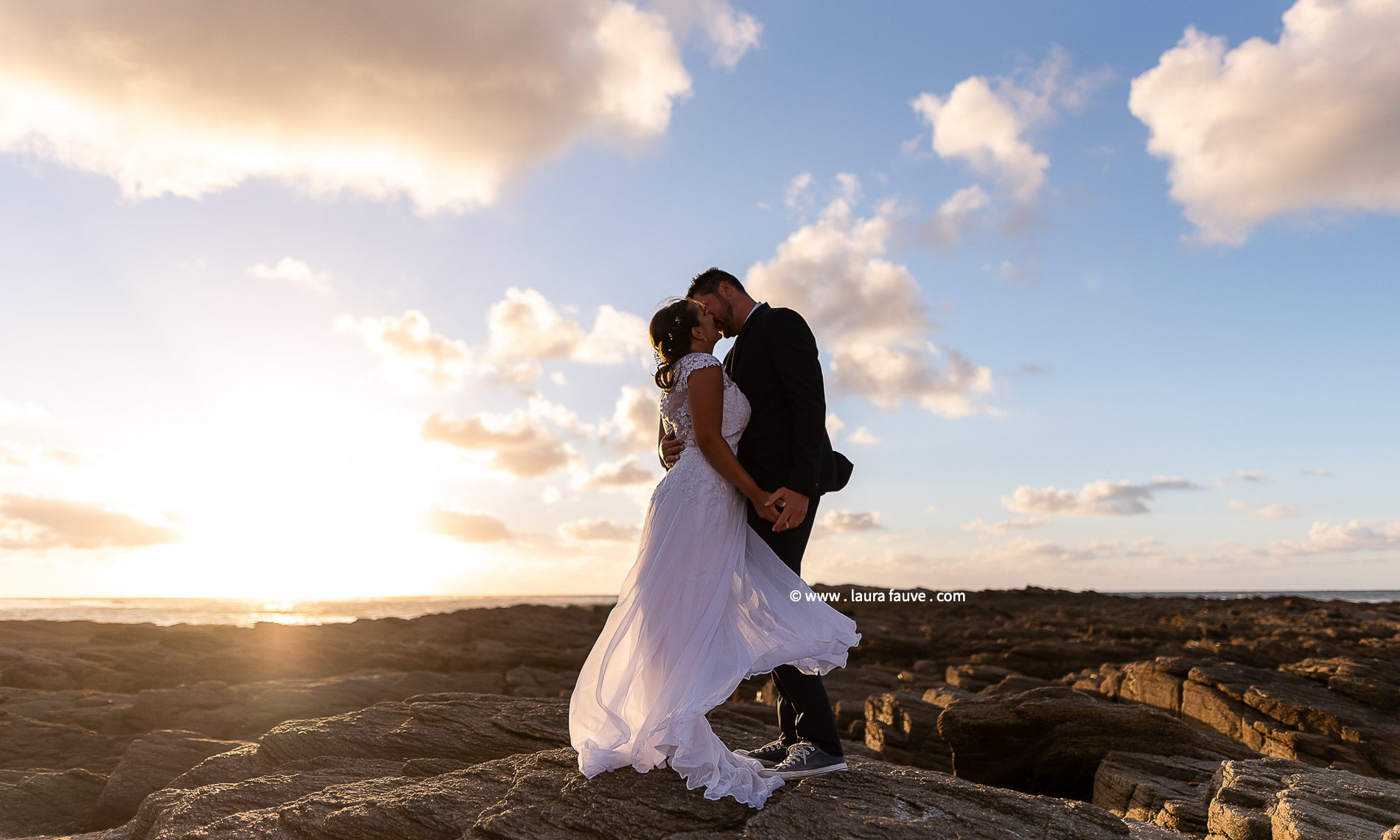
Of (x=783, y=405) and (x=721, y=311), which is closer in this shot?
(x=783, y=405)

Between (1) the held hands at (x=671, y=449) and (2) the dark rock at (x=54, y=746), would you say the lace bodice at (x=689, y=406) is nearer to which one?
(1) the held hands at (x=671, y=449)

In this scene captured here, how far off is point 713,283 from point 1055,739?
6.44m

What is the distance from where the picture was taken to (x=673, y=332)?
433 centimetres

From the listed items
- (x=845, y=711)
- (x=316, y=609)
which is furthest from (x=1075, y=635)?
(x=316, y=609)

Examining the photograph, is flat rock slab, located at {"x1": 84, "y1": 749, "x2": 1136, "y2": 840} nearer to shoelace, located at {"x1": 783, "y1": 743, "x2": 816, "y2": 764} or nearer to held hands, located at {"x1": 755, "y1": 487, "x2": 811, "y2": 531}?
shoelace, located at {"x1": 783, "y1": 743, "x2": 816, "y2": 764}

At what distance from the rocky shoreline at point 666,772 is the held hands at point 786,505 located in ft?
4.57

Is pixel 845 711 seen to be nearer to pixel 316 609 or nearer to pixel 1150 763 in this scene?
pixel 1150 763

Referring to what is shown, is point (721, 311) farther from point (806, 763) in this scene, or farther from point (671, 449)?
point (806, 763)

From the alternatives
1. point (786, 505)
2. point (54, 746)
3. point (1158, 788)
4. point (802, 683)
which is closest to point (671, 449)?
point (786, 505)

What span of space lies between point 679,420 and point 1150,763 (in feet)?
19.1

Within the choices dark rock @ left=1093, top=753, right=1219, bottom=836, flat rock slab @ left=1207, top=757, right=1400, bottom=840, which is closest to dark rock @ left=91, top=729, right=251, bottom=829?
dark rock @ left=1093, top=753, right=1219, bottom=836

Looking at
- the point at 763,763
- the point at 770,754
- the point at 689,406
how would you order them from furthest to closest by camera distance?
the point at 770,754 < the point at 763,763 < the point at 689,406

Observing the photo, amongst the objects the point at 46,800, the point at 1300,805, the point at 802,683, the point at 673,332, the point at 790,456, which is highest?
the point at 673,332

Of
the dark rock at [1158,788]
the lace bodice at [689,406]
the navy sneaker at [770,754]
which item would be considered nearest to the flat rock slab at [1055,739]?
the dark rock at [1158,788]
